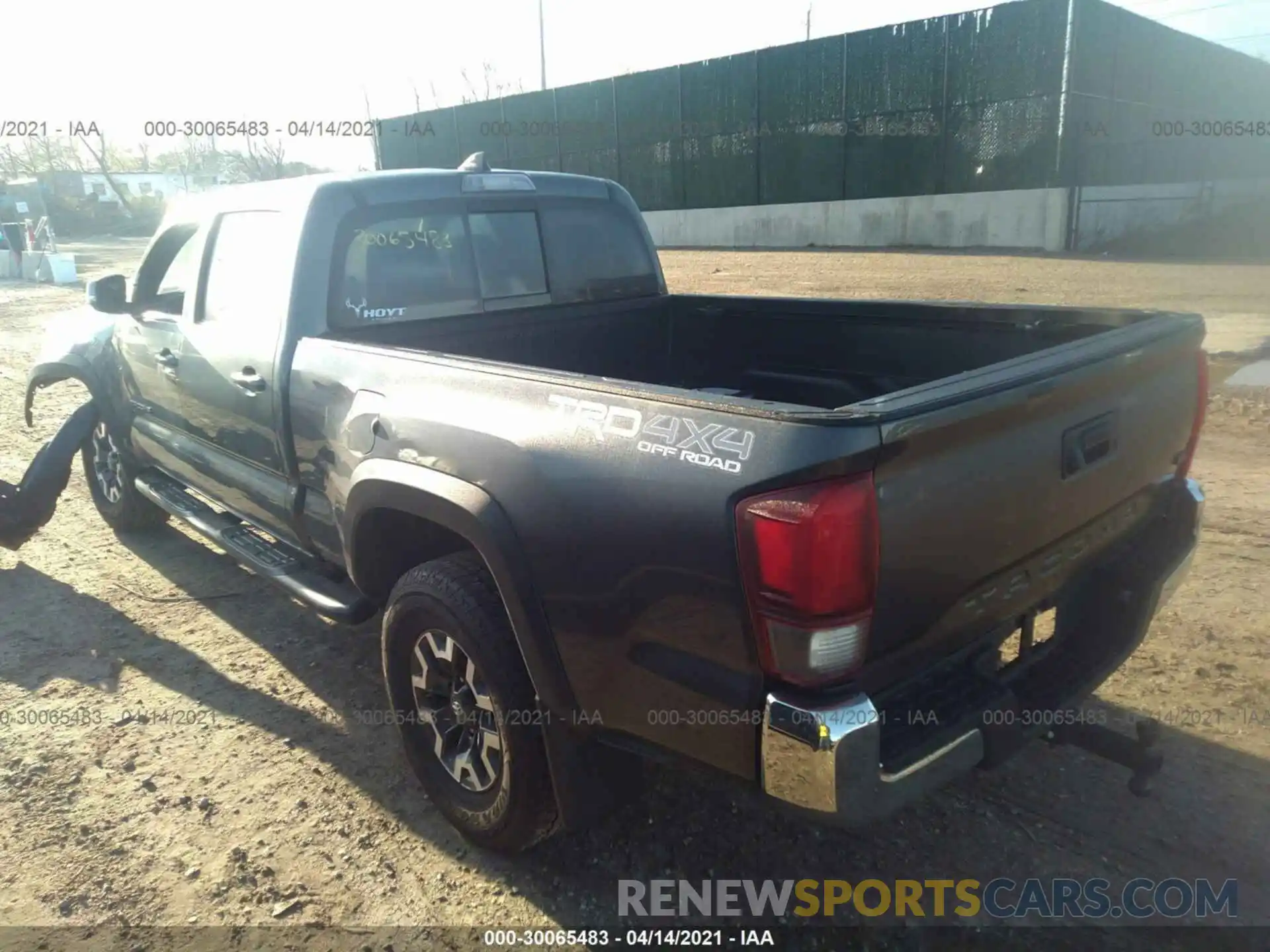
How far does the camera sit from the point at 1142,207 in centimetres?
2386

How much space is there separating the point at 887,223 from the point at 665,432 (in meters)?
23.9

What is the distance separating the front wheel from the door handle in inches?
45.3

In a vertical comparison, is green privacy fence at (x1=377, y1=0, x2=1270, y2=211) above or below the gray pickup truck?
above

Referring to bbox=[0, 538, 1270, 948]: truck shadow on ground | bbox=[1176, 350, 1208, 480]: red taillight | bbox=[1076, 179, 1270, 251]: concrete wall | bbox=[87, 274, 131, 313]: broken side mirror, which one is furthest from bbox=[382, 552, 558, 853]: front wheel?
bbox=[1076, 179, 1270, 251]: concrete wall

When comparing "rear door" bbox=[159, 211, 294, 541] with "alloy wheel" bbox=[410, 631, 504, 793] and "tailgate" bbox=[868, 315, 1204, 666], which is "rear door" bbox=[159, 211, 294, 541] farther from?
"tailgate" bbox=[868, 315, 1204, 666]

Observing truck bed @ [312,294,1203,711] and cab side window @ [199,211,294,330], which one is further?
cab side window @ [199,211,294,330]

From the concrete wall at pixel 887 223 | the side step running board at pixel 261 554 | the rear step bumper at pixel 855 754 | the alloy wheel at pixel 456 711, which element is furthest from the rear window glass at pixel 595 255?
the concrete wall at pixel 887 223

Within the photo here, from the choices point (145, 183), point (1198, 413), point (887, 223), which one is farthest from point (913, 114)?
point (145, 183)

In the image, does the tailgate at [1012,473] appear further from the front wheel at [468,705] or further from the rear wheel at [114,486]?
the rear wheel at [114,486]

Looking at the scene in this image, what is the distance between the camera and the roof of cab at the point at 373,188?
11.5ft

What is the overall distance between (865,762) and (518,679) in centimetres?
102

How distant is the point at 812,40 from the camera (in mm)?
24312

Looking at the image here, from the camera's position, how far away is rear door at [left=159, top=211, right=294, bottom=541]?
11.5 ft

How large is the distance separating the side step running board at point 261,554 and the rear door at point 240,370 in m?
0.11
